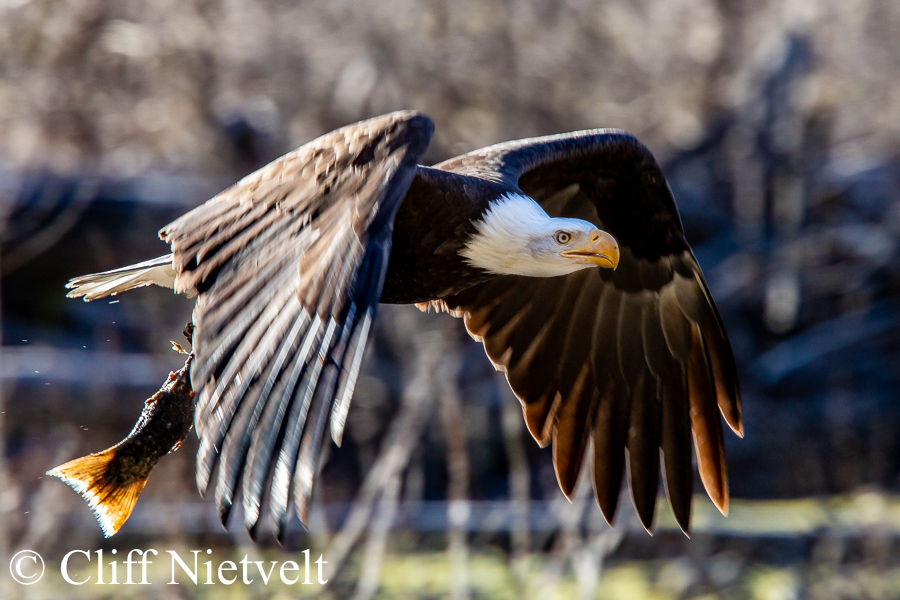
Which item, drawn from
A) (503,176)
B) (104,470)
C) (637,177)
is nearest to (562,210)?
(637,177)

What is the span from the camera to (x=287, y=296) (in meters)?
2.58

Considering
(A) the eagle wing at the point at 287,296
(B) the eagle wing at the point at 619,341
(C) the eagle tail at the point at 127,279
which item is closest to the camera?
(A) the eagle wing at the point at 287,296

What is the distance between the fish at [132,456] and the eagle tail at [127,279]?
0.39 meters

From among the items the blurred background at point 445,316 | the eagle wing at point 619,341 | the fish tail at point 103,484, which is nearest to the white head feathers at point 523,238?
the eagle wing at point 619,341

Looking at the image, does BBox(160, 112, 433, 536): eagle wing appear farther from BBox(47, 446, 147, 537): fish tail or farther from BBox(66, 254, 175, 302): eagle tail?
BBox(47, 446, 147, 537): fish tail

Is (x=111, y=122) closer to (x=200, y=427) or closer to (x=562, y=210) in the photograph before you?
(x=562, y=210)

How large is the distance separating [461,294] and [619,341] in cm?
67

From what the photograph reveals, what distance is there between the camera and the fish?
330cm

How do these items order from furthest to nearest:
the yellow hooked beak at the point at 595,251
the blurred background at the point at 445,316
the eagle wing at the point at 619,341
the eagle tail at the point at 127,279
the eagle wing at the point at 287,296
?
the blurred background at the point at 445,316 < the eagle wing at the point at 619,341 < the eagle tail at the point at 127,279 < the yellow hooked beak at the point at 595,251 < the eagle wing at the point at 287,296

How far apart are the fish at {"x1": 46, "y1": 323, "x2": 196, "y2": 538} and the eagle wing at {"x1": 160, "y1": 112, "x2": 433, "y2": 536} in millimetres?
568

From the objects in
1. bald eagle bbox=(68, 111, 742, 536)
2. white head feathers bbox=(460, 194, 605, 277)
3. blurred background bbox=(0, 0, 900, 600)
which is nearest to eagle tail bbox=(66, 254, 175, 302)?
bald eagle bbox=(68, 111, 742, 536)

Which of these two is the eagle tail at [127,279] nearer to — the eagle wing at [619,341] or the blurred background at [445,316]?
the eagle wing at [619,341]

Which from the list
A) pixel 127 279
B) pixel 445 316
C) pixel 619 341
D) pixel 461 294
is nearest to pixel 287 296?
pixel 127 279

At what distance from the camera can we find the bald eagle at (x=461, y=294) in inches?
94.5
